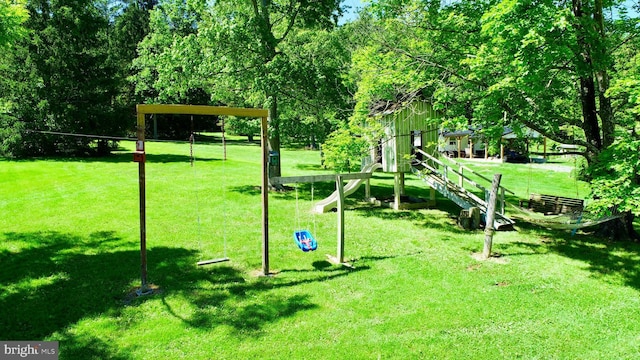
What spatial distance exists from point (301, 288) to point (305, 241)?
1.11 m

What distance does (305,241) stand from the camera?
30.7 ft

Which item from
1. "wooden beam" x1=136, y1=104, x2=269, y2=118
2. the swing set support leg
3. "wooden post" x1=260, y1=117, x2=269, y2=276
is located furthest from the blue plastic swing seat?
"wooden beam" x1=136, y1=104, x2=269, y2=118

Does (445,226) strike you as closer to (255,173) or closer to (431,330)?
(431,330)

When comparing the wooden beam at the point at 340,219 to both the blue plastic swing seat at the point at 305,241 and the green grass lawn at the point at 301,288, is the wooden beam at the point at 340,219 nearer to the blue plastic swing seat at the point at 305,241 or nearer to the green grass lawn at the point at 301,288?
the green grass lawn at the point at 301,288

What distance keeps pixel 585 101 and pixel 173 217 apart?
13.4m

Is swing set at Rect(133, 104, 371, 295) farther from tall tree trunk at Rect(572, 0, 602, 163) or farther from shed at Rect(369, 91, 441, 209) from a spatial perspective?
tall tree trunk at Rect(572, 0, 602, 163)

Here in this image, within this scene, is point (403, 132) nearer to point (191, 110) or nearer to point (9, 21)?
A: point (191, 110)

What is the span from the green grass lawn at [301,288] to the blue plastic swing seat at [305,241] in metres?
0.73

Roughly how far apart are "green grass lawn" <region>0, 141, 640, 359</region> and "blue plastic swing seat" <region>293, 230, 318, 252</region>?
0.73m

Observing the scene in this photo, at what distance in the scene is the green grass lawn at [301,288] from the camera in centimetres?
658

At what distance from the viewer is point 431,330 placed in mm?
7023

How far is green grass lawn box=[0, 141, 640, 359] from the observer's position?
21.6 ft

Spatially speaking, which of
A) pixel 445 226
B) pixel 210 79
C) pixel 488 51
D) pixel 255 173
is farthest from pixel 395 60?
pixel 255 173

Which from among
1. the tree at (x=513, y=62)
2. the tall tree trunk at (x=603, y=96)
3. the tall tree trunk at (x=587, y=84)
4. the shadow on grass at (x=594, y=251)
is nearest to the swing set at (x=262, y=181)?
the tree at (x=513, y=62)
